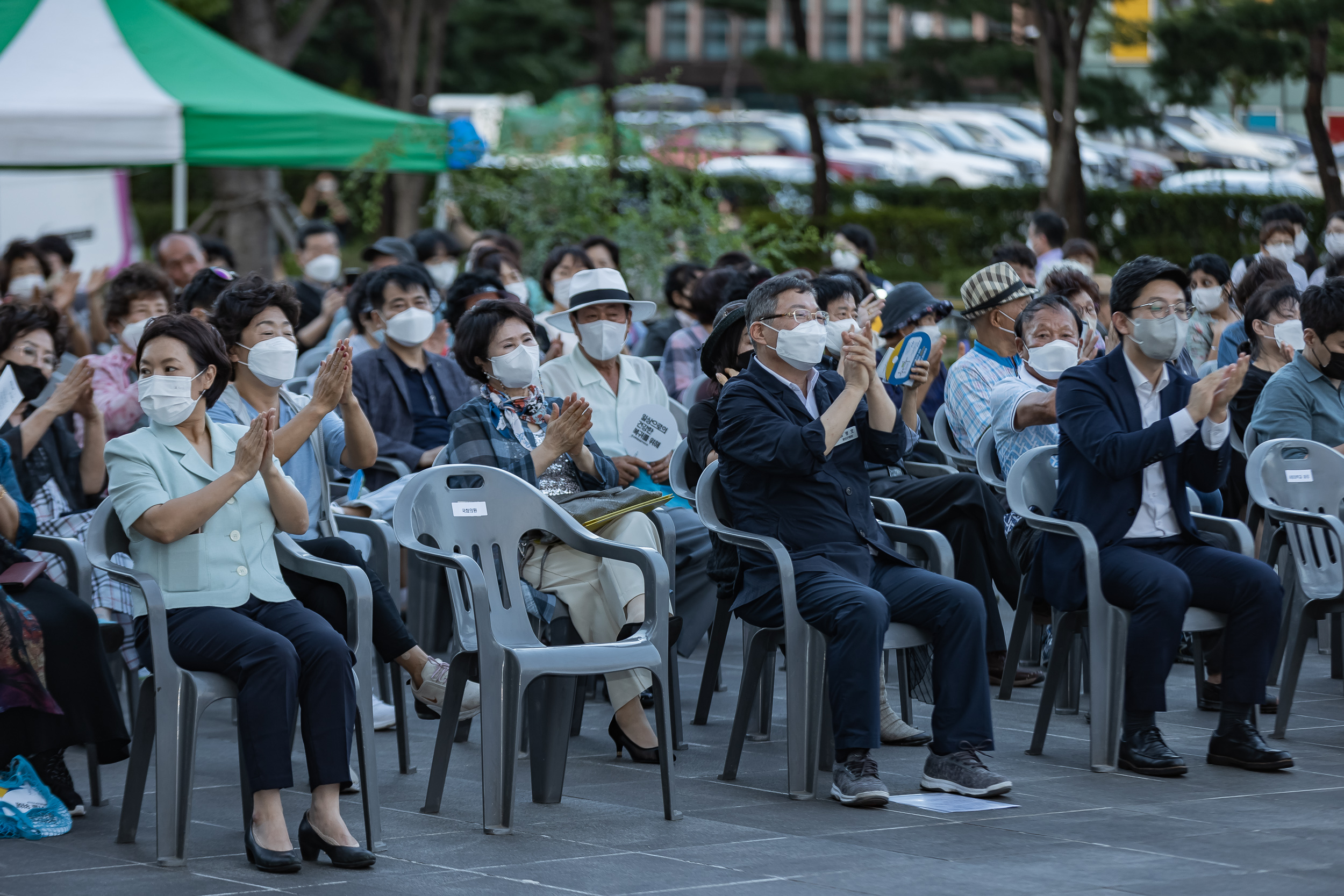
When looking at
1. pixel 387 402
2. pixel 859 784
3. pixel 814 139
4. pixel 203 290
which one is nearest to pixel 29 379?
pixel 203 290

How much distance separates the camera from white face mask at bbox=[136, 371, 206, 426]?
15.4 ft

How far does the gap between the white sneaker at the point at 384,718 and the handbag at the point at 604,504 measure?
1115 mm

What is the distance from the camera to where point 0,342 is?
574 cm

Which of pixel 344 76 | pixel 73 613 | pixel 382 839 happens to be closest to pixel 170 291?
pixel 73 613

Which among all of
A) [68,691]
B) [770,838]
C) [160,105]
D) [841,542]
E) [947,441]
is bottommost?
[770,838]

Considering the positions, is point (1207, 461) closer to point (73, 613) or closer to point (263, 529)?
point (263, 529)

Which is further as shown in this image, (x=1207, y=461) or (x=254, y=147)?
(x=254, y=147)

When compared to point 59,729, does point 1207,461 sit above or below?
above

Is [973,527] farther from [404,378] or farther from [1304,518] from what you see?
[404,378]

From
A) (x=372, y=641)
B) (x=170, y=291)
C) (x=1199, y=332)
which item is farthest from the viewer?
(x=1199, y=332)

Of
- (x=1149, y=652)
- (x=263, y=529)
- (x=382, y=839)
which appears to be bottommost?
(x=382, y=839)

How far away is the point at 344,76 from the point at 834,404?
2920 centimetres

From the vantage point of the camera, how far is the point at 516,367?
5.83 meters

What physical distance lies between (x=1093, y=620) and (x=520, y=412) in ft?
6.67
